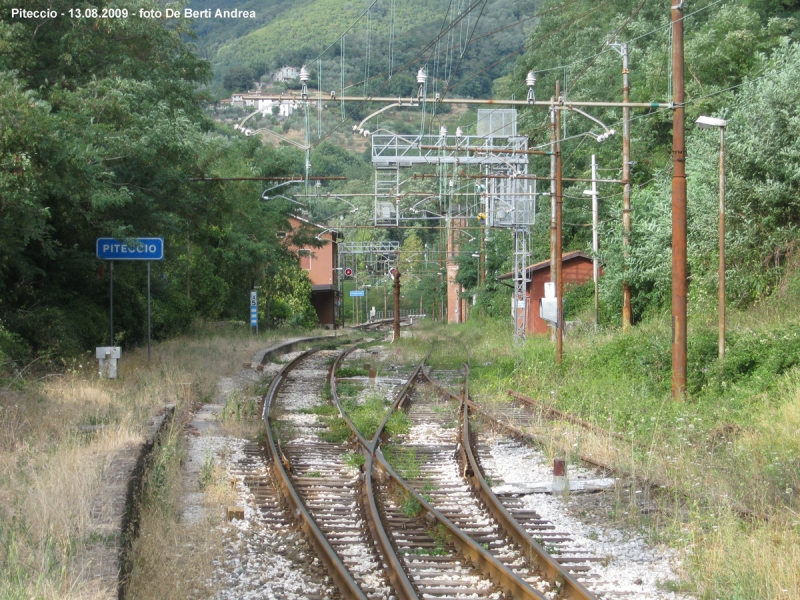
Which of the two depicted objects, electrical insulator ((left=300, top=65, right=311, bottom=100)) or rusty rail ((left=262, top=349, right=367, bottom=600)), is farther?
electrical insulator ((left=300, top=65, right=311, bottom=100))

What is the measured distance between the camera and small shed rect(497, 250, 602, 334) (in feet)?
126

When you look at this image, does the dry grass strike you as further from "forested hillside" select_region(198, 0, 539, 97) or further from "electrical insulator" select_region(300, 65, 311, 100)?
"forested hillside" select_region(198, 0, 539, 97)

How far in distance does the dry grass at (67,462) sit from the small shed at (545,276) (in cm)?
2175

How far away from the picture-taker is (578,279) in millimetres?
39250

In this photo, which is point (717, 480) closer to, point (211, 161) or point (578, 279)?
point (211, 161)

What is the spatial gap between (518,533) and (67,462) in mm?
4702

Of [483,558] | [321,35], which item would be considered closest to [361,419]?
[483,558]

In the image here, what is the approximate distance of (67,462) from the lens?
913cm

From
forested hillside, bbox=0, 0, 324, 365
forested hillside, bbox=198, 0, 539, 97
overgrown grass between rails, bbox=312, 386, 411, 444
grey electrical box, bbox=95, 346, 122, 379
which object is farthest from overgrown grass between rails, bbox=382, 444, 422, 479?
forested hillside, bbox=198, 0, 539, 97

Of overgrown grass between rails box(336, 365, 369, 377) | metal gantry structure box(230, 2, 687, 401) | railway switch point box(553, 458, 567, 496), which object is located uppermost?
metal gantry structure box(230, 2, 687, 401)

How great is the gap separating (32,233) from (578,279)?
2816 cm

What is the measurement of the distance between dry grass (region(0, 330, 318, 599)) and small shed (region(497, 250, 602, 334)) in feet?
71.4

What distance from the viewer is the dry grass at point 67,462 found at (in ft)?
19.7

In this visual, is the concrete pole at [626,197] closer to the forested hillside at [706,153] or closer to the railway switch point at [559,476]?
the forested hillside at [706,153]
